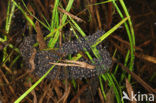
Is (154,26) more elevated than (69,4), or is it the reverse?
(69,4)

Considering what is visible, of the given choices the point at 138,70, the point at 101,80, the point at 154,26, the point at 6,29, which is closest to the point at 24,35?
the point at 6,29

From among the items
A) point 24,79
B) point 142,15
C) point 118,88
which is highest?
point 142,15

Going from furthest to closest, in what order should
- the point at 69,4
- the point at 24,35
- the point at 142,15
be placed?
the point at 142,15 < the point at 24,35 < the point at 69,4

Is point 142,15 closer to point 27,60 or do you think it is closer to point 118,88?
point 118,88

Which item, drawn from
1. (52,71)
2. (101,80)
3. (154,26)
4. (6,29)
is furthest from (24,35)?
(154,26)

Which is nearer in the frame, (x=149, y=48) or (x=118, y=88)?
(x=118, y=88)

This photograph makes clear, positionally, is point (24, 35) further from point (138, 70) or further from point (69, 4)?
point (138, 70)

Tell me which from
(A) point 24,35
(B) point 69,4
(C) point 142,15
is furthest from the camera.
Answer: (C) point 142,15

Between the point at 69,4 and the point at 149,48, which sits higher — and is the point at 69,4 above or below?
above
